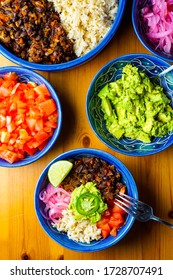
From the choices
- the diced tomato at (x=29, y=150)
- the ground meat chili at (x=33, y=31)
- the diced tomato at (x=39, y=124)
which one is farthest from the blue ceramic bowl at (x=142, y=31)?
the diced tomato at (x=29, y=150)

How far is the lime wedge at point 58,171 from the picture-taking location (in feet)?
5.65

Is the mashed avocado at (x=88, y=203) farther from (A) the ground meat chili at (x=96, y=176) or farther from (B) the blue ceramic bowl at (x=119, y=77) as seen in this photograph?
(B) the blue ceramic bowl at (x=119, y=77)

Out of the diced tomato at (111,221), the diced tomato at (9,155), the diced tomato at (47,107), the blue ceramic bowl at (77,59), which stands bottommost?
the diced tomato at (111,221)

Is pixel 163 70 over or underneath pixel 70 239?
over

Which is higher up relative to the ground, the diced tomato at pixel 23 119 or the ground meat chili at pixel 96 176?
the diced tomato at pixel 23 119

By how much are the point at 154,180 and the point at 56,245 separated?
52cm

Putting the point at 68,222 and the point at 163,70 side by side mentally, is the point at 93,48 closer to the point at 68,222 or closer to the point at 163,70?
the point at 163,70

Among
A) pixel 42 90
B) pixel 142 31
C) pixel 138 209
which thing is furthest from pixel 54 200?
pixel 142 31

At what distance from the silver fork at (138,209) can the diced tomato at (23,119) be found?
42cm

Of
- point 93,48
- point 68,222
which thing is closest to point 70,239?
point 68,222

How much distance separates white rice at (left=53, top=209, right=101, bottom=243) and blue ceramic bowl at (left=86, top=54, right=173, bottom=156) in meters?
0.33

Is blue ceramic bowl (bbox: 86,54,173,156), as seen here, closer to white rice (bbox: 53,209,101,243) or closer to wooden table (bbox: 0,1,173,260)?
wooden table (bbox: 0,1,173,260)

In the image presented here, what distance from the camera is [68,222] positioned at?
68.8 inches

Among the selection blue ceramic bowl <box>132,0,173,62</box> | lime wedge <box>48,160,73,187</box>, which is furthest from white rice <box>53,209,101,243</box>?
blue ceramic bowl <box>132,0,173,62</box>
